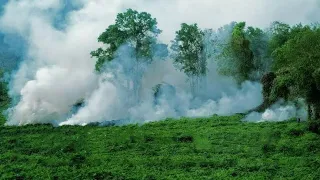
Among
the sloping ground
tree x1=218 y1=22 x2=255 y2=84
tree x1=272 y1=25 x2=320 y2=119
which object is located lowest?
the sloping ground

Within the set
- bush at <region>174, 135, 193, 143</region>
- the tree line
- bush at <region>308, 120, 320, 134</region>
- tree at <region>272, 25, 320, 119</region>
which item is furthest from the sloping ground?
the tree line

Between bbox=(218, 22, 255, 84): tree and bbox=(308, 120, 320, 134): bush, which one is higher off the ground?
bbox=(218, 22, 255, 84): tree

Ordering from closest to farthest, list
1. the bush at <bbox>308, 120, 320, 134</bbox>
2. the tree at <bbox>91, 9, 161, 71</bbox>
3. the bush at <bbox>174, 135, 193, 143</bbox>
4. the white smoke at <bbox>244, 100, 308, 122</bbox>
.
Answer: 1. the bush at <bbox>174, 135, 193, 143</bbox>
2. the bush at <bbox>308, 120, 320, 134</bbox>
3. the white smoke at <bbox>244, 100, 308, 122</bbox>
4. the tree at <bbox>91, 9, 161, 71</bbox>

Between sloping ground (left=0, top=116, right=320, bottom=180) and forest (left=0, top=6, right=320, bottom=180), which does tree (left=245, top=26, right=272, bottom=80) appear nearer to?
forest (left=0, top=6, right=320, bottom=180)

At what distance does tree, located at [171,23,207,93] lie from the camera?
52625 mm

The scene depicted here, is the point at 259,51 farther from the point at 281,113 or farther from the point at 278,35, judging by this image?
the point at 281,113

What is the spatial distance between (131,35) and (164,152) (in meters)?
24.5

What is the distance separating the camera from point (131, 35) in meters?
50.1

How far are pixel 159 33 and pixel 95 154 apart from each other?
25.5 m

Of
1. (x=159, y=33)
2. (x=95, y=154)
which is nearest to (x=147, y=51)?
(x=159, y=33)

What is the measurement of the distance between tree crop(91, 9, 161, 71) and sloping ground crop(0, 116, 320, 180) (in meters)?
14.6

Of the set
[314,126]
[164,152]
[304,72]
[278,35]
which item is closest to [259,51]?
[278,35]

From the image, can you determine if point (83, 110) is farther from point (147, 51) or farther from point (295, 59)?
point (295, 59)

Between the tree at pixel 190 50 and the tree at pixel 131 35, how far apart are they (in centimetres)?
316
